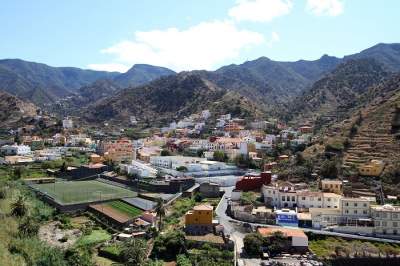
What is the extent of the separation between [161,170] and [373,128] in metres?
24.1

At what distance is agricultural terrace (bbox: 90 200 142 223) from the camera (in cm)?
3650

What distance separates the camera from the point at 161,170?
2185 inches

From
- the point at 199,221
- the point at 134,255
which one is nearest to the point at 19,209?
the point at 199,221

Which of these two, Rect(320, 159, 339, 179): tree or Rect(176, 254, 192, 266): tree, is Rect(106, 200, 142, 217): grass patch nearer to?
Rect(176, 254, 192, 266): tree

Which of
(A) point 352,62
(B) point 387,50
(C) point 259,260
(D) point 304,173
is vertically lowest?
(C) point 259,260

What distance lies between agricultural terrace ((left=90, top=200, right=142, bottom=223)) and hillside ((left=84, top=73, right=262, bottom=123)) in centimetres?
5633

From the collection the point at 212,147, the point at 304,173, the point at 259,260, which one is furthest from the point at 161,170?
the point at 259,260

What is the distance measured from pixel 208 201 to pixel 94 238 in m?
11.8

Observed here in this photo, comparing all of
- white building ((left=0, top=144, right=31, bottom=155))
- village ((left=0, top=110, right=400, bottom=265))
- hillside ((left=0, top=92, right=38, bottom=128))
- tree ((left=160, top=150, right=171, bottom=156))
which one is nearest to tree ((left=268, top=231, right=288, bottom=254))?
village ((left=0, top=110, right=400, bottom=265))

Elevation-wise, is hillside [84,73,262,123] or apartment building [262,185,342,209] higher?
hillside [84,73,262,123]

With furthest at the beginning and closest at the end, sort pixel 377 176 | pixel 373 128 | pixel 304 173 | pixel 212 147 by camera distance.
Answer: pixel 212 147
pixel 373 128
pixel 304 173
pixel 377 176

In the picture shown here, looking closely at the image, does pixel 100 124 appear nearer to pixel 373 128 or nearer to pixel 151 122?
pixel 151 122

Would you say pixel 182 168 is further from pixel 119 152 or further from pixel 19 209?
pixel 19 209

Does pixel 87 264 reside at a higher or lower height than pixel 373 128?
lower
